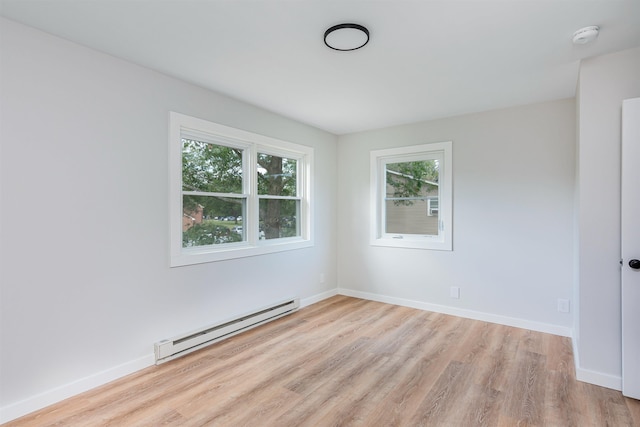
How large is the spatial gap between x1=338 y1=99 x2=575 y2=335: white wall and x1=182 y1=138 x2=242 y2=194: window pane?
216 cm

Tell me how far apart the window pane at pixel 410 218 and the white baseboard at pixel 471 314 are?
0.94 meters

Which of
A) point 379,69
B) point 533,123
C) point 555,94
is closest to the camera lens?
point 379,69

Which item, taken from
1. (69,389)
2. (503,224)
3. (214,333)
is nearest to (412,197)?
(503,224)

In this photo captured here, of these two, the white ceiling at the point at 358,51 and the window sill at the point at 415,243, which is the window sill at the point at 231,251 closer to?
the window sill at the point at 415,243

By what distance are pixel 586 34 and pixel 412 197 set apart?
8.51ft

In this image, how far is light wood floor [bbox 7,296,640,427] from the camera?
2072mm

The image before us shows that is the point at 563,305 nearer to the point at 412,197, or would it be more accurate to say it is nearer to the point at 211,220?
the point at 412,197

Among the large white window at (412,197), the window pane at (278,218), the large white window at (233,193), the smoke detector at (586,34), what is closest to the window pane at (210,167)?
the large white window at (233,193)

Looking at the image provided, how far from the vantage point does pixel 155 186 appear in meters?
2.79

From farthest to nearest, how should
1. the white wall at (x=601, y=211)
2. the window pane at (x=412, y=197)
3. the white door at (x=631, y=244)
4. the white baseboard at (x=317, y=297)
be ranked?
1. the white baseboard at (x=317, y=297)
2. the window pane at (x=412, y=197)
3. the white wall at (x=601, y=211)
4. the white door at (x=631, y=244)

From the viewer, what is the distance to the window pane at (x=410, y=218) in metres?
4.34

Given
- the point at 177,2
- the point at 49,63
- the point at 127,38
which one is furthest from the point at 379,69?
the point at 49,63

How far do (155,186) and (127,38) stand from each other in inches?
44.0

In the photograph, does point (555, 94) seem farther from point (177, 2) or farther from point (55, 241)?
point (55, 241)
